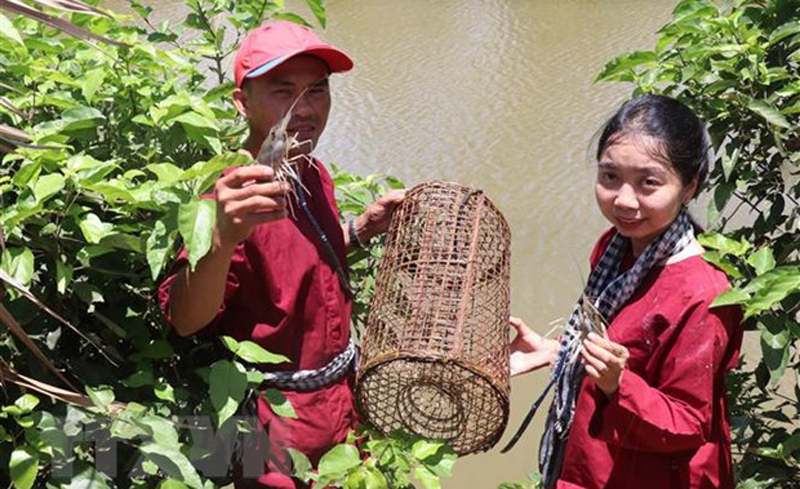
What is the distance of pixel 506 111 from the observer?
6.61 m

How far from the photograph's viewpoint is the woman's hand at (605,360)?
1688mm

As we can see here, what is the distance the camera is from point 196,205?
1450 millimetres

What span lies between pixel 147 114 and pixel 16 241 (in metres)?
0.50

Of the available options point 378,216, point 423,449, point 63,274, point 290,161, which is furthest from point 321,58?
point 423,449

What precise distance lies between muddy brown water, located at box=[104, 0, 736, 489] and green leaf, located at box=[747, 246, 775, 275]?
55.5 inches

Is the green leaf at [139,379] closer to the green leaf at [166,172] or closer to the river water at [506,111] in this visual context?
the green leaf at [166,172]

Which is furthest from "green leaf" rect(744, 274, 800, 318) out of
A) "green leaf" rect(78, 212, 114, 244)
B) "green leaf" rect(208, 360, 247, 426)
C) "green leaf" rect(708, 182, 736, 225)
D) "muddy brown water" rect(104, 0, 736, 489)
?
"muddy brown water" rect(104, 0, 736, 489)

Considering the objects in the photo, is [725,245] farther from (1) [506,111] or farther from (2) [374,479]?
(1) [506,111]

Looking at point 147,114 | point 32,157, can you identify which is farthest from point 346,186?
point 32,157

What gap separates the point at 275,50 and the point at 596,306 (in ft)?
2.66

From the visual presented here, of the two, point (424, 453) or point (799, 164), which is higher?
point (799, 164)

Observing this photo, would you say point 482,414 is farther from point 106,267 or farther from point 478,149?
point 478,149

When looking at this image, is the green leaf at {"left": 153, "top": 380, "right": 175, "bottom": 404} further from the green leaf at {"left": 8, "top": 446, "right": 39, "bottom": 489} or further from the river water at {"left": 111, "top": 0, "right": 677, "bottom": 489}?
the river water at {"left": 111, "top": 0, "right": 677, "bottom": 489}

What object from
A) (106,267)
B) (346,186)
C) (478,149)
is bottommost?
(478,149)
